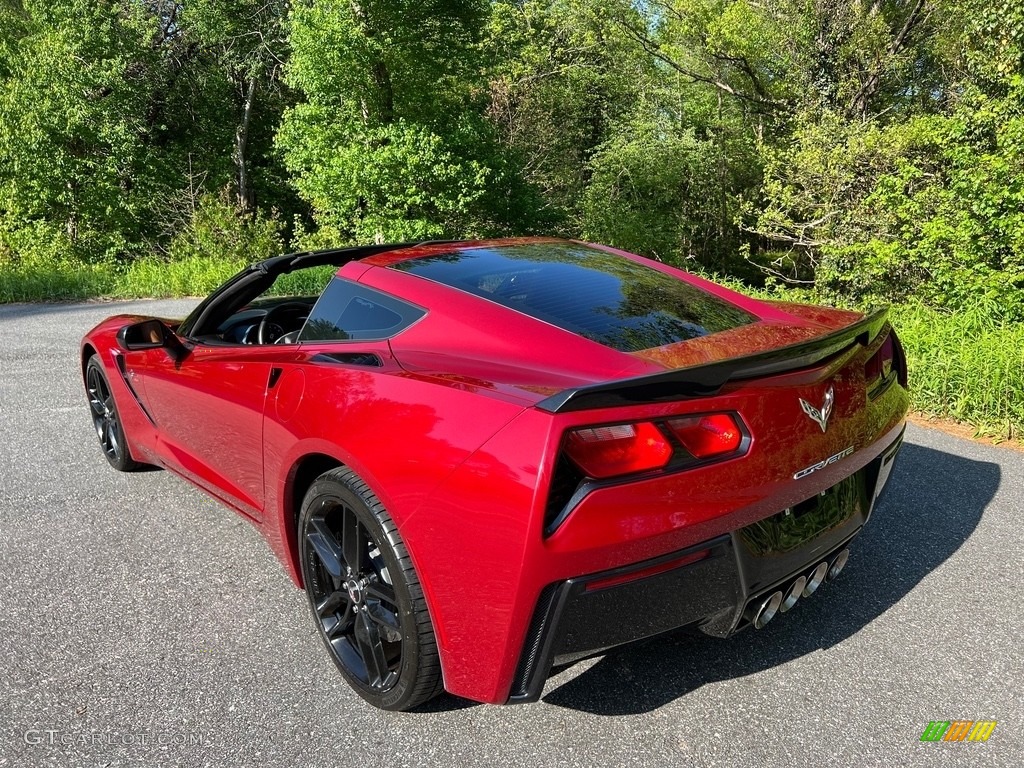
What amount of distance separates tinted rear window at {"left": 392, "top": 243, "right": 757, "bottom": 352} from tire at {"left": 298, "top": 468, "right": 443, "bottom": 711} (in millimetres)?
820

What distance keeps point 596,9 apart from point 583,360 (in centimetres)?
2322

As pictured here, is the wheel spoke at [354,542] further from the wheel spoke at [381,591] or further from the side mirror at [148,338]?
the side mirror at [148,338]

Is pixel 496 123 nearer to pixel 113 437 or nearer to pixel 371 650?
pixel 113 437

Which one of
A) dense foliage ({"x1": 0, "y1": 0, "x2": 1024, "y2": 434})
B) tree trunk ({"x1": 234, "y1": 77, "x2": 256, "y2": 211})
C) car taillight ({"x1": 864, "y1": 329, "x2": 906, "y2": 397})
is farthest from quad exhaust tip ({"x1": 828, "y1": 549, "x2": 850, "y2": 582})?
tree trunk ({"x1": 234, "y1": 77, "x2": 256, "y2": 211})

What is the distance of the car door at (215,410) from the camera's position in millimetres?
2695

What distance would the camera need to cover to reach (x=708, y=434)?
1.82m

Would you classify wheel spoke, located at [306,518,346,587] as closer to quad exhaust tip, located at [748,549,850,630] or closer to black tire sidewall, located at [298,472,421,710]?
black tire sidewall, located at [298,472,421,710]

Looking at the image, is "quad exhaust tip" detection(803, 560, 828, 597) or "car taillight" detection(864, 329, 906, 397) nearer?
"quad exhaust tip" detection(803, 560, 828, 597)

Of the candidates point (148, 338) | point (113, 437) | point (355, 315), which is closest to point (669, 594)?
point (355, 315)

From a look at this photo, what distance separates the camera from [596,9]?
869 inches

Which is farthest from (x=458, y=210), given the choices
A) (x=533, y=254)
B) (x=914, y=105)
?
(x=533, y=254)

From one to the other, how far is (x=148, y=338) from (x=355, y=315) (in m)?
1.36

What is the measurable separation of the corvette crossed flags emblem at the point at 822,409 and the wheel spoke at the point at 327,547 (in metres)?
1.48

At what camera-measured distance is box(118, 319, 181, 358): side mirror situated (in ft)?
10.7
